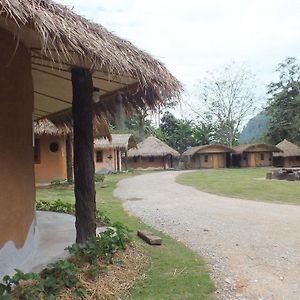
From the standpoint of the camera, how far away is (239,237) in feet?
24.6

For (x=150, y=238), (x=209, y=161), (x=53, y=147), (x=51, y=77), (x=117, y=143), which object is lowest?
(x=150, y=238)

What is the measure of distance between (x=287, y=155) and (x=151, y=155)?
1496 cm

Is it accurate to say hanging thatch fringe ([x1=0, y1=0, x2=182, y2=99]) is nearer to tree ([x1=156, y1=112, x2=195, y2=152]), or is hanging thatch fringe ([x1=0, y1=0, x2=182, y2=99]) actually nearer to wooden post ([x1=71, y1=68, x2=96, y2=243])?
wooden post ([x1=71, y1=68, x2=96, y2=243])

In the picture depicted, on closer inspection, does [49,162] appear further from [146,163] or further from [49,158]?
[146,163]

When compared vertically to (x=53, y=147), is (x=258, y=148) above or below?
above

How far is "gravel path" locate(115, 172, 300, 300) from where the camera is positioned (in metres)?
4.77

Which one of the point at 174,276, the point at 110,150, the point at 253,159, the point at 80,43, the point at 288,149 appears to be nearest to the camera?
Answer: the point at 80,43

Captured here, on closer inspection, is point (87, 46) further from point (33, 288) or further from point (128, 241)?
point (128, 241)

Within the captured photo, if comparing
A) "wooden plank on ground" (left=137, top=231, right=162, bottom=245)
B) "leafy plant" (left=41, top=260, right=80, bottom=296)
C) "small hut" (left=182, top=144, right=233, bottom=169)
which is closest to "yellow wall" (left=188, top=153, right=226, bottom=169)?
"small hut" (left=182, top=144, right=233, bottom=169)

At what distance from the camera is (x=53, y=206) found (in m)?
9.53

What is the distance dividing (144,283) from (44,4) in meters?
3.18

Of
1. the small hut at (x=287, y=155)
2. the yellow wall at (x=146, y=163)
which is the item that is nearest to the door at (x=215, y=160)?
the yellow wall at (x=146, y=163)

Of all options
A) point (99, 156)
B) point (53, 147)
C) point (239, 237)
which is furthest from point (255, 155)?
point (239, 237)

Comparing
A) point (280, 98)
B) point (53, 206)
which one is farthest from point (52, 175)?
point (280, 98)
